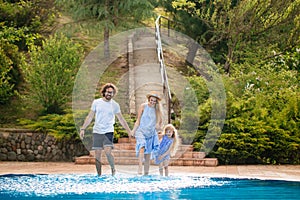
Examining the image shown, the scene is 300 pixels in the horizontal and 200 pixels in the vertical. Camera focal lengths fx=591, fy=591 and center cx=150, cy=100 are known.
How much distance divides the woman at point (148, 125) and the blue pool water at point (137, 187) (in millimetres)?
497

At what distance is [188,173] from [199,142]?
84.8 inches

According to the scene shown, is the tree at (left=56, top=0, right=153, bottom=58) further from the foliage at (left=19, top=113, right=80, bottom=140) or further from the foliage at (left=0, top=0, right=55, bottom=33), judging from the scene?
the foliage at (left=19, top=113, right=80, bottom=140)

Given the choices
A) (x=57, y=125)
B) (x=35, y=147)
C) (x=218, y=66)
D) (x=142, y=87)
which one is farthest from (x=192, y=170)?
(x=218, y=66)

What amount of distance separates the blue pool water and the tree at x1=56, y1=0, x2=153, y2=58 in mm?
10022

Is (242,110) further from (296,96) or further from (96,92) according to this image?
(96,92)

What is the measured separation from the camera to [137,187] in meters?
8.67

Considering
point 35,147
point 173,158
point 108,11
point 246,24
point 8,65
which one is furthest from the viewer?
point 108,11

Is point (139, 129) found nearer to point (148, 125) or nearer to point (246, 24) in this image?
point (148, 125)

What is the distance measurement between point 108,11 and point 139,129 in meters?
10.3

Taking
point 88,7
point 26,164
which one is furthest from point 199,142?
point 88,7

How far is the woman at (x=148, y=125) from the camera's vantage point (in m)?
10.1

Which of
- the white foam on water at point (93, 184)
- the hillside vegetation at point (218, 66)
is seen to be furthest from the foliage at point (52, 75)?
the white foam on water at point (93, 184)

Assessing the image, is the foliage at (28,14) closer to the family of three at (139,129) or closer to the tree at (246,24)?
the tree at (246,24)

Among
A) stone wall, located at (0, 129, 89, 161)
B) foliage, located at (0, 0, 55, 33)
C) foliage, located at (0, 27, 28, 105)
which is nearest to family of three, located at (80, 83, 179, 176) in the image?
stone wall, located at (0, 129, 89, 161)
